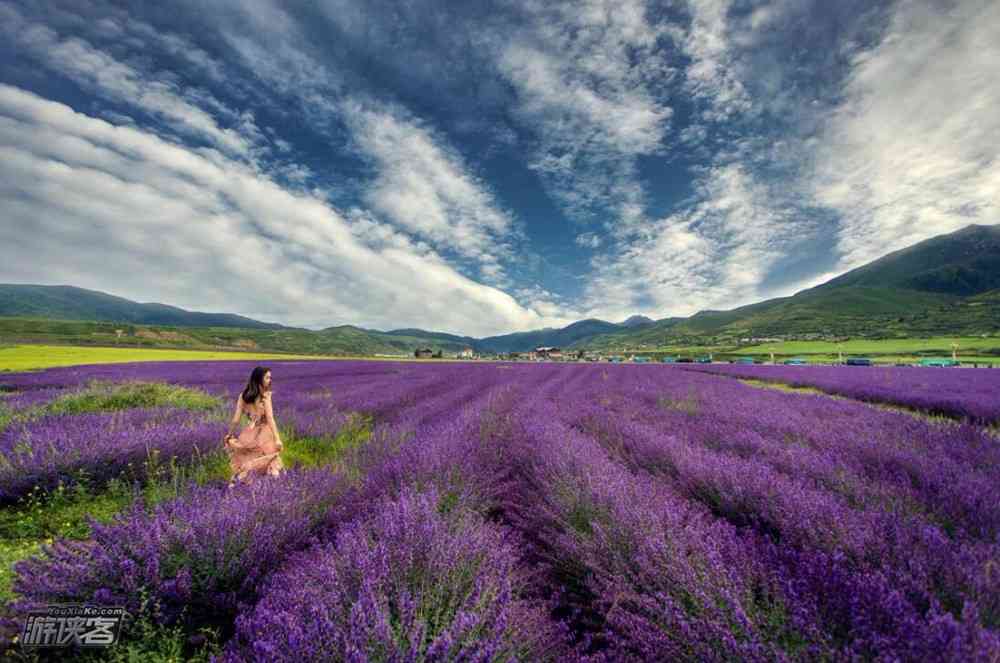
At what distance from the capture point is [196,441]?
400 centimetres

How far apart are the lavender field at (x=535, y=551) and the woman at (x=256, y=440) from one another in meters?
0.42

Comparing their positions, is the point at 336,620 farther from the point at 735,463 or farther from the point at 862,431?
the point at 862,431

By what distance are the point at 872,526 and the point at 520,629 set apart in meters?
1.80

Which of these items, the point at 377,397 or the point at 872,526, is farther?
the point at 377,397

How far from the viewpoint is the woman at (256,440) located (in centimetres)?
342

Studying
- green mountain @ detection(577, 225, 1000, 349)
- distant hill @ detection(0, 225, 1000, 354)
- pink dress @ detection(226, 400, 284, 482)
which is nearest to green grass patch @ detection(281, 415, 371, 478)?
pink dress @ detection(226, 400, 284, 482)

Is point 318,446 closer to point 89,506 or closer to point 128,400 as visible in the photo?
point 89,506

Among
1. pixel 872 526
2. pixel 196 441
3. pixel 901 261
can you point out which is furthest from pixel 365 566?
pixel 901 261

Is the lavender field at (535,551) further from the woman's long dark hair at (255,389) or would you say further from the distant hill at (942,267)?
the distant hill at (942,267)

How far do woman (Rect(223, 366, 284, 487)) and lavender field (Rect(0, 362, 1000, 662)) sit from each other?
16.6 inches

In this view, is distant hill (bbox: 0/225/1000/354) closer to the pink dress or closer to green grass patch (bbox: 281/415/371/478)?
green grass patch (bbox: 281/415/371/478)

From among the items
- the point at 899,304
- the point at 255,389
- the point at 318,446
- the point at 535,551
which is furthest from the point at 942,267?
the point at 255,389

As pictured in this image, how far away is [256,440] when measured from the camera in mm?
3531

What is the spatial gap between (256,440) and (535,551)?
115 inches
